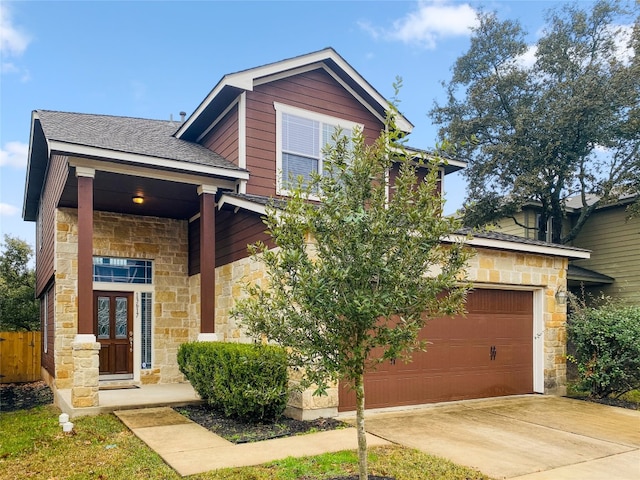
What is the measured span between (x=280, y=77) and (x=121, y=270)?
542 cm

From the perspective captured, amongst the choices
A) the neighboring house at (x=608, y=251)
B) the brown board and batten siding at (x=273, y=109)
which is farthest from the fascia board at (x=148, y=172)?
the neighboring house at (x=608, y=251)

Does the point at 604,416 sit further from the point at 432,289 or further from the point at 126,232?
the point at 126,232

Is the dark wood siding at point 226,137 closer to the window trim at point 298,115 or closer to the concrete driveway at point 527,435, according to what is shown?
the window trim at point 298,115

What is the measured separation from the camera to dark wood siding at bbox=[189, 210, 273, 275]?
847cm

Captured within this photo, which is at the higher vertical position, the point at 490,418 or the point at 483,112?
the point at 483,112

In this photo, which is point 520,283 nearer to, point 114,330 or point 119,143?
point 119,143

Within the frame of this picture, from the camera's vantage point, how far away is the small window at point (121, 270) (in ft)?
35.8

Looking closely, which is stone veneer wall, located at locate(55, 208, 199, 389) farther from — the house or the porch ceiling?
the porch ceiling

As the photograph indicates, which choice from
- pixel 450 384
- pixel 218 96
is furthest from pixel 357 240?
pixel 218 96

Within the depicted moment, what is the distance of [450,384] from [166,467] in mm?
5355

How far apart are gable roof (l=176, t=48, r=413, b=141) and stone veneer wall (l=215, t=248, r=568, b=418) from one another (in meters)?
3.22

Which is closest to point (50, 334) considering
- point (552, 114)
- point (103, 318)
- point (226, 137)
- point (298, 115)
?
point (103, 318)

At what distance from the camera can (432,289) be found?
4031 mm

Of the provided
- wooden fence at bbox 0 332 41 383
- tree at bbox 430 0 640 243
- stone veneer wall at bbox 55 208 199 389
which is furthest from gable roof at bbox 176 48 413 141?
wooden fence at bbox 0 332 41 383
